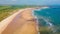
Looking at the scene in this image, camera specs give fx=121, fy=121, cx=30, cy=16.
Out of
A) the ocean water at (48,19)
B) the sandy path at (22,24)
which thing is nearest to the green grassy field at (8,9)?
the sandy path at (22,24)

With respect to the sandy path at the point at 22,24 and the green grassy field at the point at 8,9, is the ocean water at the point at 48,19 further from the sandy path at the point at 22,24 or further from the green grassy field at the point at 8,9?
the green grassy field at the point at 8,9

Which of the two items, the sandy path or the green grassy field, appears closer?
the sandy path

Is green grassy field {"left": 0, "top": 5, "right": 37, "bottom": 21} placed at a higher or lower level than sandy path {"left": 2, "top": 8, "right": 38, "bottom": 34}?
higher

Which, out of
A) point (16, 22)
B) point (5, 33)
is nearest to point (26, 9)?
point (16, 22)

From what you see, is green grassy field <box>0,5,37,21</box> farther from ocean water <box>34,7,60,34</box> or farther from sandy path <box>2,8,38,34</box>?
ocean water <box>34,7,60,34</box>

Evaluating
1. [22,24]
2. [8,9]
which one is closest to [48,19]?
[22,24]

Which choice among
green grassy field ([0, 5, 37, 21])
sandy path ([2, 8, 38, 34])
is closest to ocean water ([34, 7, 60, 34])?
Result: sandy path ([2, 8, 38, 34])
